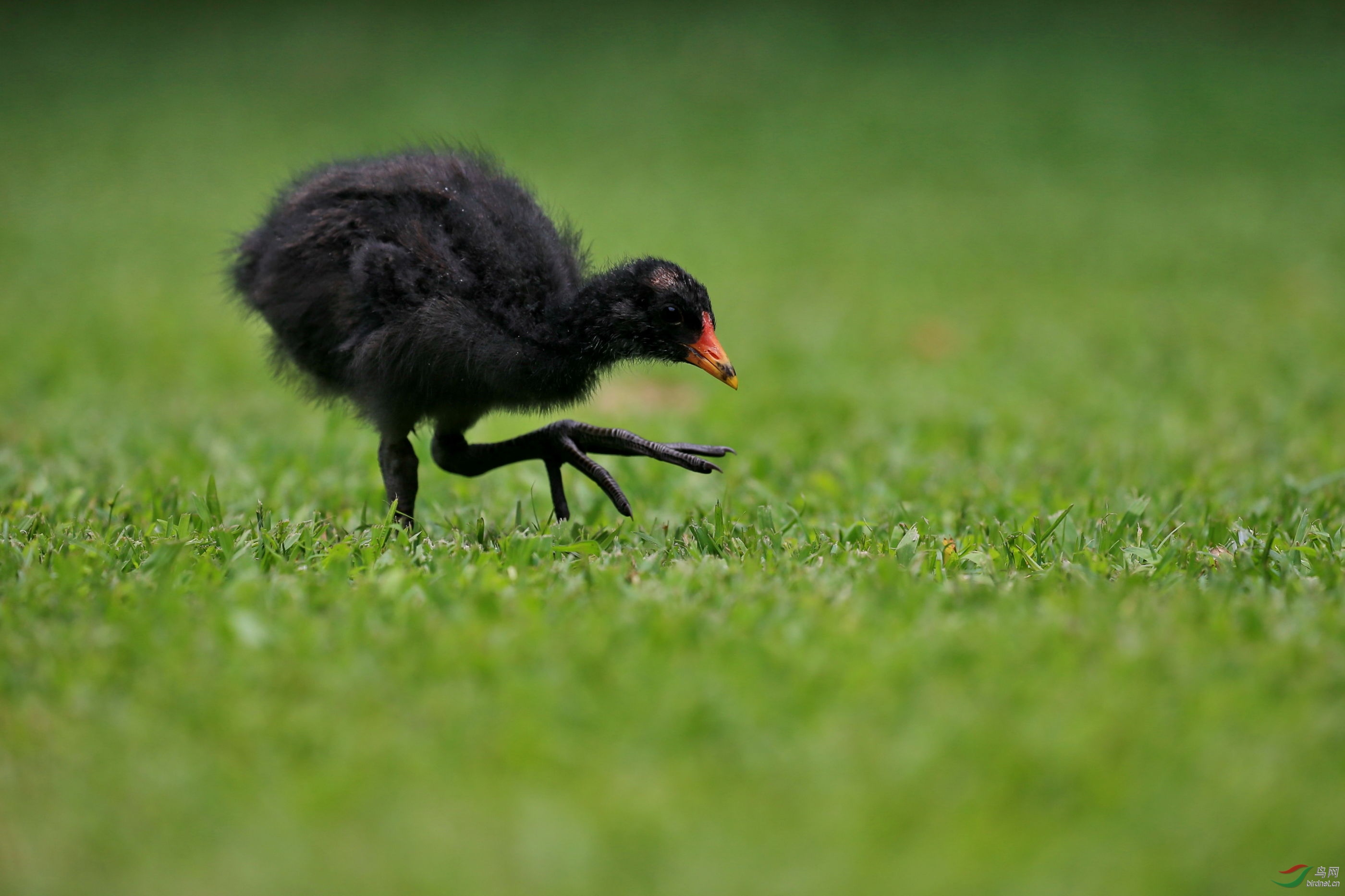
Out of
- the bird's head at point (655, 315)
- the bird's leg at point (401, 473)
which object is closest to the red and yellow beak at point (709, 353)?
the bird's head at point (655, 315)

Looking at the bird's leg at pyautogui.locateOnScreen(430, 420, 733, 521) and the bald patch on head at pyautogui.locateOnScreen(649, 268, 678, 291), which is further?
the bird's leg at pyautogui.locateOnScreen(430, 420, 733, 521)

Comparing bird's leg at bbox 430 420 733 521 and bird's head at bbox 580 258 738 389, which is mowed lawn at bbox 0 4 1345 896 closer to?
bird's leg at bbox 430 420 733 521

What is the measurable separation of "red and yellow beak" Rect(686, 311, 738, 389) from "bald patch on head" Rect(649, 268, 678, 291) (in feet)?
0.42

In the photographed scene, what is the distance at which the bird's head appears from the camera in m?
3.26

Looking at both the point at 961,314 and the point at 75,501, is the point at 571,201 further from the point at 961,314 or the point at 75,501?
the point at 75,501

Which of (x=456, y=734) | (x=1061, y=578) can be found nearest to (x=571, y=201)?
(x=1061, y=578)

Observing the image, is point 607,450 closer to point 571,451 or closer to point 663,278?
point 571,451

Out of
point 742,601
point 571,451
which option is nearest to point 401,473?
point 571,451

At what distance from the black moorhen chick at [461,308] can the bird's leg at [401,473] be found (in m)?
0.11

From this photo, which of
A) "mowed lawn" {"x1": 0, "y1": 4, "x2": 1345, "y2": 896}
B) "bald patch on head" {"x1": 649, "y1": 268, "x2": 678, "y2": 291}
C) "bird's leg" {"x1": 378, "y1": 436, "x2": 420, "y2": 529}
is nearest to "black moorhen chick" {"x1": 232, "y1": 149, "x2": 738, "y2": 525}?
"bald patch on head" {"x1": 649, "y1": 268, "x2": 678, "y2": 291}

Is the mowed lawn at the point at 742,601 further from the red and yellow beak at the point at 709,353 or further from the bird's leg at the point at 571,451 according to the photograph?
the red and yellow beak at the point at 709,353

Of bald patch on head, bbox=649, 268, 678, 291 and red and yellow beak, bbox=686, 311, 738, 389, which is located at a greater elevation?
bald patch on head, bbox=649, 268, 678, 291

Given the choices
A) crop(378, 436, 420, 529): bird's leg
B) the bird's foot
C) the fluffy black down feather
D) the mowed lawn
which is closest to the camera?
the mowed lawn

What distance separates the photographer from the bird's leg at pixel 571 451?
3.38 meters
